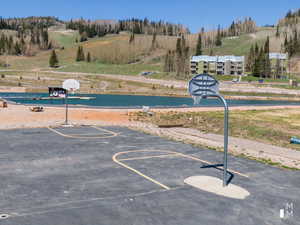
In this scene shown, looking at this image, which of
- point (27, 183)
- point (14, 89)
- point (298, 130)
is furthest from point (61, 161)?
point (14, 89)

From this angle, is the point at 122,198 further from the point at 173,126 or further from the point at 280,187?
the point at 173,126

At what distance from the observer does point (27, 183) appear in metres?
14.9

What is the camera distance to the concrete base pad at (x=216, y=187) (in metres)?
14.2

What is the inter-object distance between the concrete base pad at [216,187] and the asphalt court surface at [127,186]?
0.37 meters

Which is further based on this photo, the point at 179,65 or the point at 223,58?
the point at 223,58

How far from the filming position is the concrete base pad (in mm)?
14184

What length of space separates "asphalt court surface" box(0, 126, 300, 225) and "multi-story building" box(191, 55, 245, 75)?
Result: 573ft

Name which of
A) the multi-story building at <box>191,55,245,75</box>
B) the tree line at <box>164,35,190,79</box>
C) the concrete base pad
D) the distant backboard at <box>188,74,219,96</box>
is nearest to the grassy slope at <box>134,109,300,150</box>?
the concrete base pad

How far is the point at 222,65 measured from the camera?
196 metres

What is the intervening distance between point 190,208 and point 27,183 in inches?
286

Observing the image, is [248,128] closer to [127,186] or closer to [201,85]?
[201,85]

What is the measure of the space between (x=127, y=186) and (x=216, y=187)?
3.89m

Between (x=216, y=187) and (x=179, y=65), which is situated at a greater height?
(x=179, y=65)

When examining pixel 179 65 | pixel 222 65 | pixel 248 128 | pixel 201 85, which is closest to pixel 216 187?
pixel 201 85
